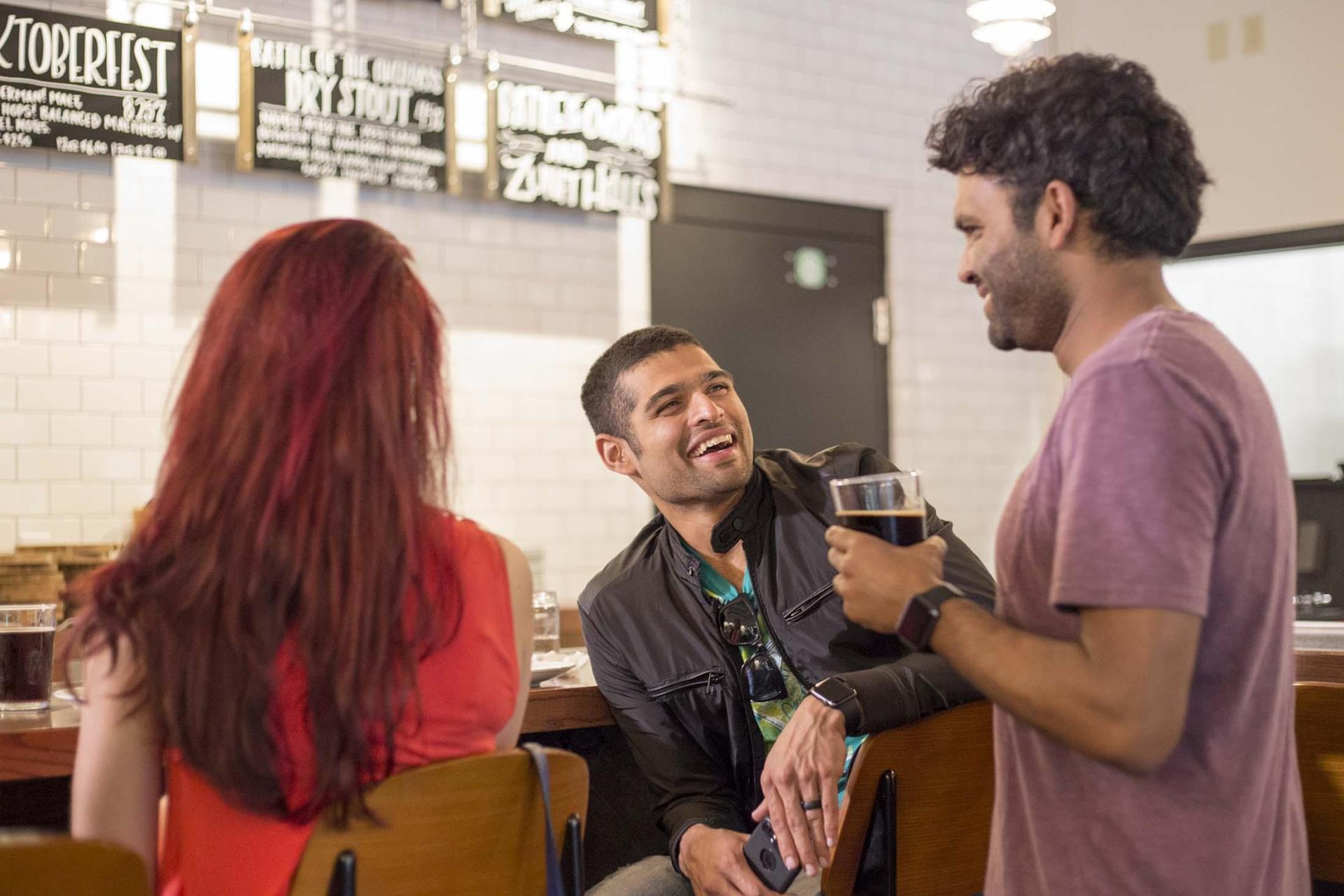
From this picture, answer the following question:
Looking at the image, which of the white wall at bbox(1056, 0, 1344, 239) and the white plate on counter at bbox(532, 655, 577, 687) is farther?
the white wall at bbox(1056, 0, 1344, 239)

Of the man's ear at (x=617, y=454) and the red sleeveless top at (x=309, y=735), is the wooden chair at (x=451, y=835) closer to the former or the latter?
the red sleeveless top at (x=309, y=735)

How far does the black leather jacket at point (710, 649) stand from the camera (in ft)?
7.73

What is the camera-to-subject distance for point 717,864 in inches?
85.7

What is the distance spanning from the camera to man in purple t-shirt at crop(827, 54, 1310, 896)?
1.20 metres

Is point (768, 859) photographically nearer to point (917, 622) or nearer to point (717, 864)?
point (717, 864)

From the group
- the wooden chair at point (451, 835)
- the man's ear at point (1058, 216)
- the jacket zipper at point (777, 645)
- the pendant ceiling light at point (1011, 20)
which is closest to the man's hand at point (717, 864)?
the jacket zipper at point (777, 645)

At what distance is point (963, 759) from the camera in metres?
1.89

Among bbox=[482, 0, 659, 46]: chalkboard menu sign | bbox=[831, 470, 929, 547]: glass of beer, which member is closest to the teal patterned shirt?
bbox=[831, 470, 929, 547]: glass of beer

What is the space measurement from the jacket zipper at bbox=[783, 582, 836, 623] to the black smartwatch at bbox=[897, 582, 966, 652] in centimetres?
106

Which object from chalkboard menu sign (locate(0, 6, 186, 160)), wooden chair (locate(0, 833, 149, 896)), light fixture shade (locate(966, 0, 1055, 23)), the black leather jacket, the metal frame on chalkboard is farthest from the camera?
the metal frame on chalkboard

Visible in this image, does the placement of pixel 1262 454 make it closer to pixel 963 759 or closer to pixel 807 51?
pixel 963 759

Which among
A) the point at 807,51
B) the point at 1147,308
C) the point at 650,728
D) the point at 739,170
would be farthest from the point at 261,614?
the point at 807,51

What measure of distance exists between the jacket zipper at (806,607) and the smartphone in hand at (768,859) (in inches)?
16.5

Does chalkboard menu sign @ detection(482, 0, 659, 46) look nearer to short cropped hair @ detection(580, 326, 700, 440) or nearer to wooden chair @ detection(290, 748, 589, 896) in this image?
short cropped hair @ detection(580, 326, 700, 440)
